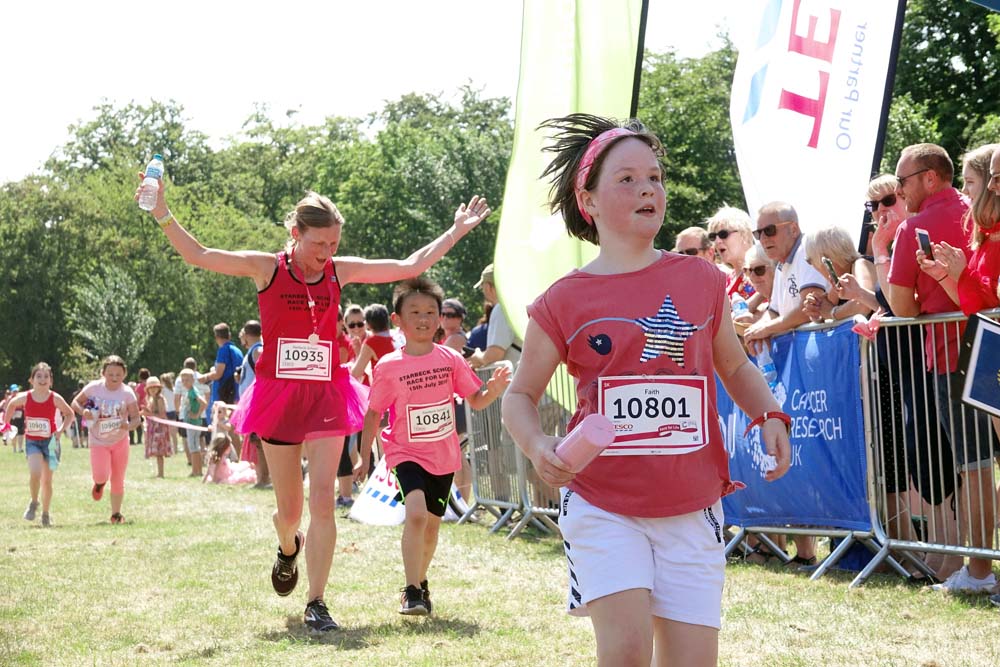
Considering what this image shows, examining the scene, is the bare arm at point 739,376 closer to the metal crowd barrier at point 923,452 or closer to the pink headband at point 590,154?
the pink headband at point 590,154

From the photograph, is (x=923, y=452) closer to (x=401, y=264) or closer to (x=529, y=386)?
(x=401, y=264)

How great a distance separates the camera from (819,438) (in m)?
7.89

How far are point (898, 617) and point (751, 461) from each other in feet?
7.52

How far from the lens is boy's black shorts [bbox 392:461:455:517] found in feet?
24.8

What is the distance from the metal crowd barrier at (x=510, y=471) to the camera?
10758mm

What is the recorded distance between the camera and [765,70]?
29.9 ft

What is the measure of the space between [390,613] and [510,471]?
171 inches

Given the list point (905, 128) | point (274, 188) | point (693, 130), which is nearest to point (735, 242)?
point (905, 128)

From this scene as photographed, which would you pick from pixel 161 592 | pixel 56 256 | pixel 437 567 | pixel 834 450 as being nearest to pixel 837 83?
pixel 834 450

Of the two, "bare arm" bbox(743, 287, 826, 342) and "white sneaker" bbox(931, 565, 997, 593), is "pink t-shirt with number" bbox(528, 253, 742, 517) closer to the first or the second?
"white sneaker" bbox(931, 565, 997, 593)

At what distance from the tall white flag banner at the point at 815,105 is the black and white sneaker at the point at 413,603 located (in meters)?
3.45

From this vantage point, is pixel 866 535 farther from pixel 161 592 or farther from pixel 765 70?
pixel 161 592

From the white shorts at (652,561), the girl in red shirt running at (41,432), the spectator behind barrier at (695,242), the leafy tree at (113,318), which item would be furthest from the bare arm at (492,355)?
the leafy tree at (113,318)

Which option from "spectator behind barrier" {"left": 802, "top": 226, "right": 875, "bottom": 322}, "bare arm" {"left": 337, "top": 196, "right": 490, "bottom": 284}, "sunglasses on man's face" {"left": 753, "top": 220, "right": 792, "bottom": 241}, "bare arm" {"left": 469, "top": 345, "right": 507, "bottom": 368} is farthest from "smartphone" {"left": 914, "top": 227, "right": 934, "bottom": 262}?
"bare arm" {"left": 469, "top": 345, "right": 507, "bottom": 368}
